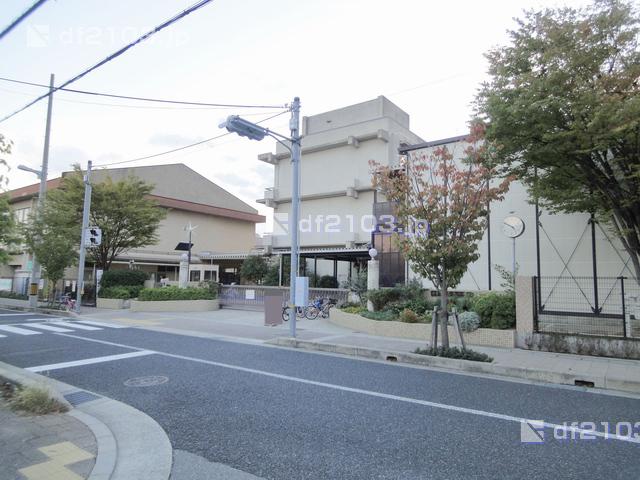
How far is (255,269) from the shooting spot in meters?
31.1

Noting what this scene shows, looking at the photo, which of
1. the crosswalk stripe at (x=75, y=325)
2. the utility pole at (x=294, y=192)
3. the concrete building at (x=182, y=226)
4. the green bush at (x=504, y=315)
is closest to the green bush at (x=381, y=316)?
the utility pole at (x=294, y=192)

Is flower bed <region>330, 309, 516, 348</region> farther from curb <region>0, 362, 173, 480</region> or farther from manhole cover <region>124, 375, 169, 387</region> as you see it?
curb <region>0, 362, 173, 480</region>

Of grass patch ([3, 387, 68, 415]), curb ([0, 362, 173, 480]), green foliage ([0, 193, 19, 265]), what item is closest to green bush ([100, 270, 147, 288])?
green foliage ([0, 193, 19, 265])

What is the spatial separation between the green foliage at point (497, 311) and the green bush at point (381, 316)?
2.83 metres

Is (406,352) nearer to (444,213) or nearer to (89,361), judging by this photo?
(444,213)

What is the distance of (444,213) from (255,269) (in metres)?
23.4

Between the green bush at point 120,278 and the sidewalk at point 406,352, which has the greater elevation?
the green bush at point 120,278

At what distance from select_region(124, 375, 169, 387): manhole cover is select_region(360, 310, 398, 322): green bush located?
8095mm

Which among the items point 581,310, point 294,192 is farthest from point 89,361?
point 581,310

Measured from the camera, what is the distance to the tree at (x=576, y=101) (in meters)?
9.84

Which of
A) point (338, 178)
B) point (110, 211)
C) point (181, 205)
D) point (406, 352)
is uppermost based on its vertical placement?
point (338, 178)

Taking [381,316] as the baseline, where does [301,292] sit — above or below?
above

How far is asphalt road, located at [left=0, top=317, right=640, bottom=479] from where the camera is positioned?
399 cm

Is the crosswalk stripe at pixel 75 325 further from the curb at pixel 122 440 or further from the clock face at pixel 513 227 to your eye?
the clock face at pixel 513 227
